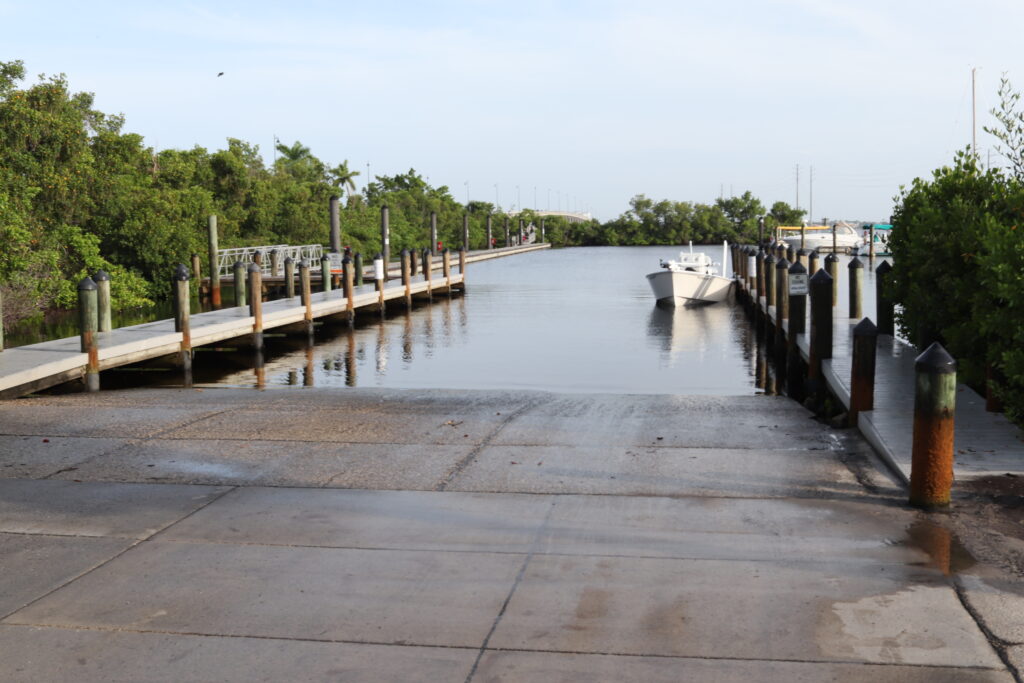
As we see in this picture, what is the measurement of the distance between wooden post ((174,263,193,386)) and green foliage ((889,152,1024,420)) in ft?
41.0

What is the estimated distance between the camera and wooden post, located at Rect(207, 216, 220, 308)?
1421 inches

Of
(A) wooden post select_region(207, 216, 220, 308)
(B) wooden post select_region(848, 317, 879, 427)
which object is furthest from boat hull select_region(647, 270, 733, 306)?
(B) wooden post select_region(848, 317, 879, 427)

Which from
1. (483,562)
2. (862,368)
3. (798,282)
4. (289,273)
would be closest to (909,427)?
(862,368)

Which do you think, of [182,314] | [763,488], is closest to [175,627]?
[763,488]

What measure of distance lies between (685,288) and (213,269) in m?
17.3

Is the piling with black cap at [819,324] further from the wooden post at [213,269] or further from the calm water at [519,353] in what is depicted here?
the wooden post at [213,269]

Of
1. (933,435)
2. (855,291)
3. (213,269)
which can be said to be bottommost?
(933,435)

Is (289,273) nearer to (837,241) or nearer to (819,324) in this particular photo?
(819,324)

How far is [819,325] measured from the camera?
13477mm

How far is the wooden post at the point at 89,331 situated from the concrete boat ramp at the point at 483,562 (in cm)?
631

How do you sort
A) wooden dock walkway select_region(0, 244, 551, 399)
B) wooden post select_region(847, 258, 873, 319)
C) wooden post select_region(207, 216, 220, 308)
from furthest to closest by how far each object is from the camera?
wooden post select_region(207, 216, 220, 308) → wooden post select_region(847, 258, 873, 319) → wooden dock walkway select_region(0, 244, 551, 399)

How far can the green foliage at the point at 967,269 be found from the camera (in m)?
7.99

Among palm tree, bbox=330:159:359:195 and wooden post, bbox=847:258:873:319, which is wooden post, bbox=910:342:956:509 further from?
palm tree, bbox=330:159:359:195

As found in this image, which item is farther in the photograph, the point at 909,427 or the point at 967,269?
the point at 967,269
